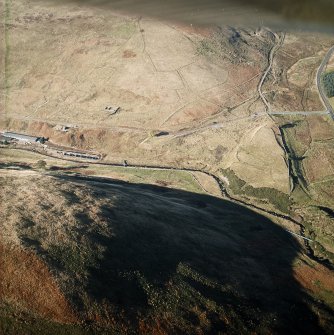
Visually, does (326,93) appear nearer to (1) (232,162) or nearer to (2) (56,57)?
(1) (232,162)

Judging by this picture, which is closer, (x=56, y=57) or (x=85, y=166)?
(x=85, y=166)

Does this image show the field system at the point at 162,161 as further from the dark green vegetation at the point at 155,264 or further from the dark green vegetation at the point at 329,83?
the dark green vegetation at the point at 329,83

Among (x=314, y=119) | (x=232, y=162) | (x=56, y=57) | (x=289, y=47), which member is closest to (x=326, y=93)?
(x=314, y=119)

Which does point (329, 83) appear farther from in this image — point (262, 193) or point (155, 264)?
point (155, 264)

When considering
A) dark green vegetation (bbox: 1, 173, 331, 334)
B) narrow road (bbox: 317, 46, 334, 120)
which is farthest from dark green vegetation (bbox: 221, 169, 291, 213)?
narrow road (bbox: 317, 46, 334, 120)

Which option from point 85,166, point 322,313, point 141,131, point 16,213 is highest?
point 16,213

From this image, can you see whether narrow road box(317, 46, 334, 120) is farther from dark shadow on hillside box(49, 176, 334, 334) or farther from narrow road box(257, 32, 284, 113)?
dark shadow on hillside box(49, 176, 334, 334)

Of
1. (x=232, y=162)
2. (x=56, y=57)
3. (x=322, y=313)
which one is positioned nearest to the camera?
(x=322, y=313)

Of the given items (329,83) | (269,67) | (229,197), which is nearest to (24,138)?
(229,197)
